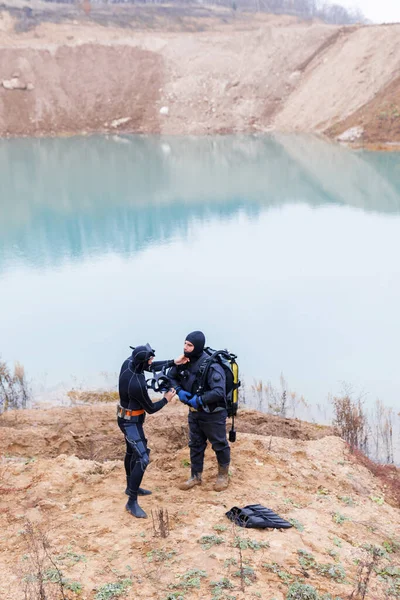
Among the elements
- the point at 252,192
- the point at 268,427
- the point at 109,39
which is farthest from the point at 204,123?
the point at 268,427

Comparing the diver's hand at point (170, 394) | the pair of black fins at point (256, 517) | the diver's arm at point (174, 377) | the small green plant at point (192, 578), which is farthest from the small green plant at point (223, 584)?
the diver's arm at point (174, 377)

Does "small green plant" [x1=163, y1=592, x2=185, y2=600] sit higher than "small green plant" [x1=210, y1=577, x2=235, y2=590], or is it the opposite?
"small green plant" [x1=210, y1=577, x2=235, y2=590]

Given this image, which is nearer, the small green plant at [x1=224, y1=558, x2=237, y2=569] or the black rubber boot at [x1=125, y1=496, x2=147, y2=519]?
the small green plant at [x1=224, y1=558, x2=237, y2=569]

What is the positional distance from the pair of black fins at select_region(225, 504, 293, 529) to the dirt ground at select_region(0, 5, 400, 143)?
4105 cm

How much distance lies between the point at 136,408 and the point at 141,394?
0.67 feet

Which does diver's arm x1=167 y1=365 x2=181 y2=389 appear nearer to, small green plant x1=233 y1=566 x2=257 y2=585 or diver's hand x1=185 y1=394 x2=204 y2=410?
diver's hand x1=185 y1=394 x2=204 y2=410

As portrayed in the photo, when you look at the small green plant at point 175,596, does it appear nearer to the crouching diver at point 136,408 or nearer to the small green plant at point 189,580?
the small green plant at point 189,580

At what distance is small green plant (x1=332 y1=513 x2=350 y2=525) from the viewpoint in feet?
19.6

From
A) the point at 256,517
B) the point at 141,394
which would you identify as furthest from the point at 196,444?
the point at 256,517

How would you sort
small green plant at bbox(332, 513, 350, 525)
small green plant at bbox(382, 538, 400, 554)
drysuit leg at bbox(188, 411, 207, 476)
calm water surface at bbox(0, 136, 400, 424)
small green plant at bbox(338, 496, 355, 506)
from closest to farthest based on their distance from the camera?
1. small green plant at bbox(382, 538, 400, 554)
2. small green plant at bbox(332, 513, 350, 525)
3. drysuit leg at bbox(188, 411, 207, 476)
4. small green plant at bbox(338, 496, 355, 506)
5. calm water surface at bbox(0, 136, 400, 424)

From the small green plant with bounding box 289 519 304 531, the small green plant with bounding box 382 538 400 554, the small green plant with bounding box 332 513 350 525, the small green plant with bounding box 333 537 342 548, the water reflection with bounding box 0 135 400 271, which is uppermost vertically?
the water reflection with bounding box 0 135 400 271

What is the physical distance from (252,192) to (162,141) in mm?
19152

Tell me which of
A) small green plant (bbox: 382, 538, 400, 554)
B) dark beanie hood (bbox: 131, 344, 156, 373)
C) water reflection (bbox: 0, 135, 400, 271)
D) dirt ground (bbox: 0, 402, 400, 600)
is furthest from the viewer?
water reflection (bbox: 0, 135, 400, 271)

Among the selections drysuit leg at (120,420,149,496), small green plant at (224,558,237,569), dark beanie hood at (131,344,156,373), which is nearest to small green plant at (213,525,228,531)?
small green plant at (224,558,237,569)
